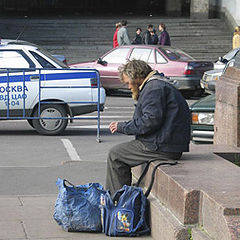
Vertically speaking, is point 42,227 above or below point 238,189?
below

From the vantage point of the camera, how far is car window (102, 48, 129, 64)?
21.7 metres

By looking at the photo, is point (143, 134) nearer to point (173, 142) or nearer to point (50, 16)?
point (173, 142)

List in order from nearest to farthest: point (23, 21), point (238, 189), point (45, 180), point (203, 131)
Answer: point (238, 189)
point (45, 180)
point (203, 131)
point (23, 21)

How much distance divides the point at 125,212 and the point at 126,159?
0.69 meters

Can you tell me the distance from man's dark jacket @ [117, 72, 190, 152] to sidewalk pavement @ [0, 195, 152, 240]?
0.88 meters

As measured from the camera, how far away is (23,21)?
35.4 m

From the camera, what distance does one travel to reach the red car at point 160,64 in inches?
827

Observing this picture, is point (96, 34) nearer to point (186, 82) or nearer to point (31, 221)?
point (186, 82)

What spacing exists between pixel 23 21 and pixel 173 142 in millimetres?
29021

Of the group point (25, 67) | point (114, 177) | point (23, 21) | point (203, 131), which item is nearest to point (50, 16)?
point (23, 21)

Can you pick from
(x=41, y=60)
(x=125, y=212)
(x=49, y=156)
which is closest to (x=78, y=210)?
(x=125, y=212)

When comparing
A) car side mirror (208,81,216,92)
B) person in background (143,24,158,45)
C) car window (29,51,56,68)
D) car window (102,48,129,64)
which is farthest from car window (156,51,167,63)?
car window (29,51,56,68)

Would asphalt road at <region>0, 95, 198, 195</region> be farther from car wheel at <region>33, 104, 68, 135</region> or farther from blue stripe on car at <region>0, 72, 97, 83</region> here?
blue stripe on car at <region>0, 72, 97, 83</region>

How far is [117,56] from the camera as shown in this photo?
21844 millimetres
